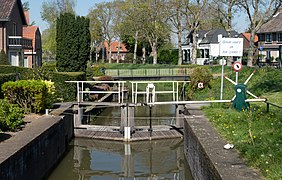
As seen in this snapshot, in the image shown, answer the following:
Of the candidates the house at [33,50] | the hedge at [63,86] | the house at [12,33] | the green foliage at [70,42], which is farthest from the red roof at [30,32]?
the hedge at [63,86]

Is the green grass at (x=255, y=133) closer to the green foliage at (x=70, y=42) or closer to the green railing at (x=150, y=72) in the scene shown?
the green foliage at (x=70, y=42)

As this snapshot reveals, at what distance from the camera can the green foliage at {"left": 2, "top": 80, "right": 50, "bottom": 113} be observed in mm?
17031

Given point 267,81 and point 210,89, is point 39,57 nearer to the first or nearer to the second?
point 210,89

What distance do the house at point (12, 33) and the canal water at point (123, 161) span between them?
72.8 ft

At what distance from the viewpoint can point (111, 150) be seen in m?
17.9

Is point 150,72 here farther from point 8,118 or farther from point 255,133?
point 255,133

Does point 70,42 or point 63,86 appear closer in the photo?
point 63,86

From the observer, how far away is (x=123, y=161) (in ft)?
53.4

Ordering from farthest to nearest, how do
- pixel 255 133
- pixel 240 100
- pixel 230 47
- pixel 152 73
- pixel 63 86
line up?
pixel 152 73, pixel 63 86, pixel 230 47, pixel 240 100, pixel 255 133

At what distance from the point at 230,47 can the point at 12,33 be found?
27.9m

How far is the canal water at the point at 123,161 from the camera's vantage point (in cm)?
1455

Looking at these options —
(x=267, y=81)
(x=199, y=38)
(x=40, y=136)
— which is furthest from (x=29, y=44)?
(x=199, y=38)

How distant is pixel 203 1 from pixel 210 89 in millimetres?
21726

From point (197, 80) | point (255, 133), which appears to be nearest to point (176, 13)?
point (197, 80)
